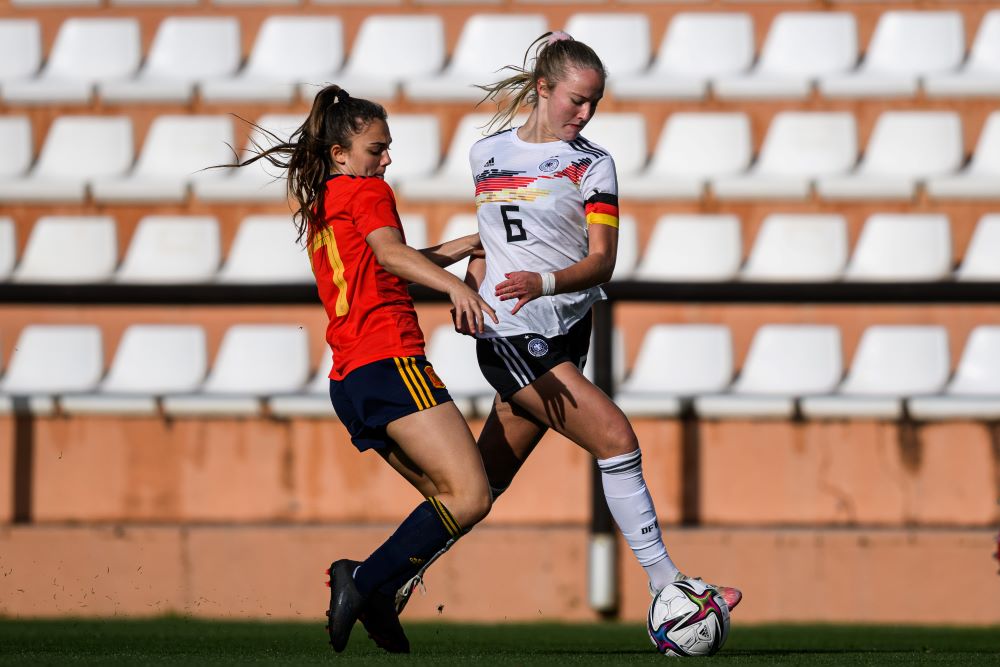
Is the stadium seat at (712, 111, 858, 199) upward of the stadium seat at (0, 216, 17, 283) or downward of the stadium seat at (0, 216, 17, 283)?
upward

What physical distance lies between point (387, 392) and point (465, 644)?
1.33 metres

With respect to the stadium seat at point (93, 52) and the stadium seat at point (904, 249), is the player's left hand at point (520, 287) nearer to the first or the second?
the stadium seat at point (904, 249)

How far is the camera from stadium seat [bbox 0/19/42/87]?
930 centimetres

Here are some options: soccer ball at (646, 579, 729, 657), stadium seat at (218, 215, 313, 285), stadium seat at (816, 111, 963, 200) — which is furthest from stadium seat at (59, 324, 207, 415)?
stadium seat at (816, 111, 963, 200)

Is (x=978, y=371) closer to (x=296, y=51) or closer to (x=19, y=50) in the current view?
(x=296, y=51)

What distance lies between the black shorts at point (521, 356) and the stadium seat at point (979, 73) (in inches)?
184

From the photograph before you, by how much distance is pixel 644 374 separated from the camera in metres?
6.73

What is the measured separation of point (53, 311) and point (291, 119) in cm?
171

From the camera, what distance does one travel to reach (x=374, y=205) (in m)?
4.11

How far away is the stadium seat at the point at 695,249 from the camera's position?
7289 millimetres

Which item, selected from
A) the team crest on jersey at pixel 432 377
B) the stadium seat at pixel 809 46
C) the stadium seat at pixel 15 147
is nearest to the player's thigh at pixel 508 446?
the team crest on jersey at pixel 432 377

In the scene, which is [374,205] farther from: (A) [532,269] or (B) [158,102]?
(B) [158,102]

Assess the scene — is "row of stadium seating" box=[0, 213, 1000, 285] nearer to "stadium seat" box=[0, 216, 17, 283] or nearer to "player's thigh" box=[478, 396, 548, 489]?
"stadium seat" box=[0, 216, 17, 283]

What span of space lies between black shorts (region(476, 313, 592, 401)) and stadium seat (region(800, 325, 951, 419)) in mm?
2429
